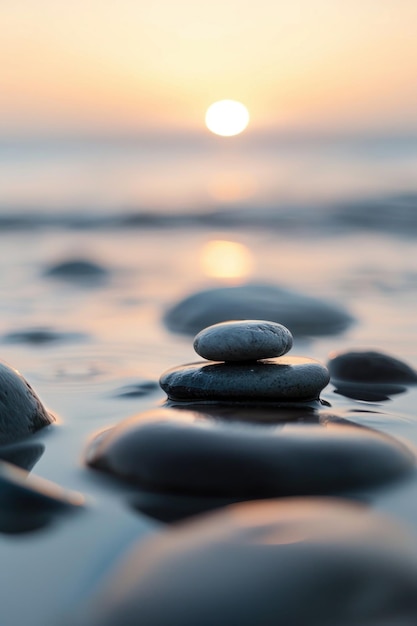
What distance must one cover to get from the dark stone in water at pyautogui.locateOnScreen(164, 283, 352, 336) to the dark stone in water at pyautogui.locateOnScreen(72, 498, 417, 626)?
8.90ft

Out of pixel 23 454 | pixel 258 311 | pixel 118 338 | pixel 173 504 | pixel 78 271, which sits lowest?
pixel 173 504

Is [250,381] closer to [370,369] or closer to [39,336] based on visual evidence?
[370,369]

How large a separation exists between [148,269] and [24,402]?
4.85 meters

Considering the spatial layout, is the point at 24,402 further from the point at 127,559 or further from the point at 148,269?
the point at 148,269

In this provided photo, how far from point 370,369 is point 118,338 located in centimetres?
149

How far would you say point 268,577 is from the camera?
1514 mm

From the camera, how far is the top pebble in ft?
9.46

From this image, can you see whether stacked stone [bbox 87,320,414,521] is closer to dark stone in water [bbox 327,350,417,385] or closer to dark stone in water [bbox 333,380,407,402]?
dark stone in water [bbox 333,380,407,402]

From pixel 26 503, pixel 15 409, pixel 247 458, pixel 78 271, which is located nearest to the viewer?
pixel 26 503

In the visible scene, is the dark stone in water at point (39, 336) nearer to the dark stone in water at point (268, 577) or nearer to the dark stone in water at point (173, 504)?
the dark stone in water at point (173, 504)

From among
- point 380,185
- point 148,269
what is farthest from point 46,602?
point 380,185

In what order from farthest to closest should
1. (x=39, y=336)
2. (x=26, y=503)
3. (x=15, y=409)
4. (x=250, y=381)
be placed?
(x=39, y=336) < (x=250, y=381) < (x=15, y=409) < (x=26, y=503)

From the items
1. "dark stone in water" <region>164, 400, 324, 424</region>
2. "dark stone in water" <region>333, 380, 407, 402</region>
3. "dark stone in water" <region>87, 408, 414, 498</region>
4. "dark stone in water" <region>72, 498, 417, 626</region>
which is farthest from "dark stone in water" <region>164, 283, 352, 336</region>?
"dark stone in water" <region>72, 498, 417, 626</region>

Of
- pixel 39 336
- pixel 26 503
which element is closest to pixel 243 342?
pixel 26 503
